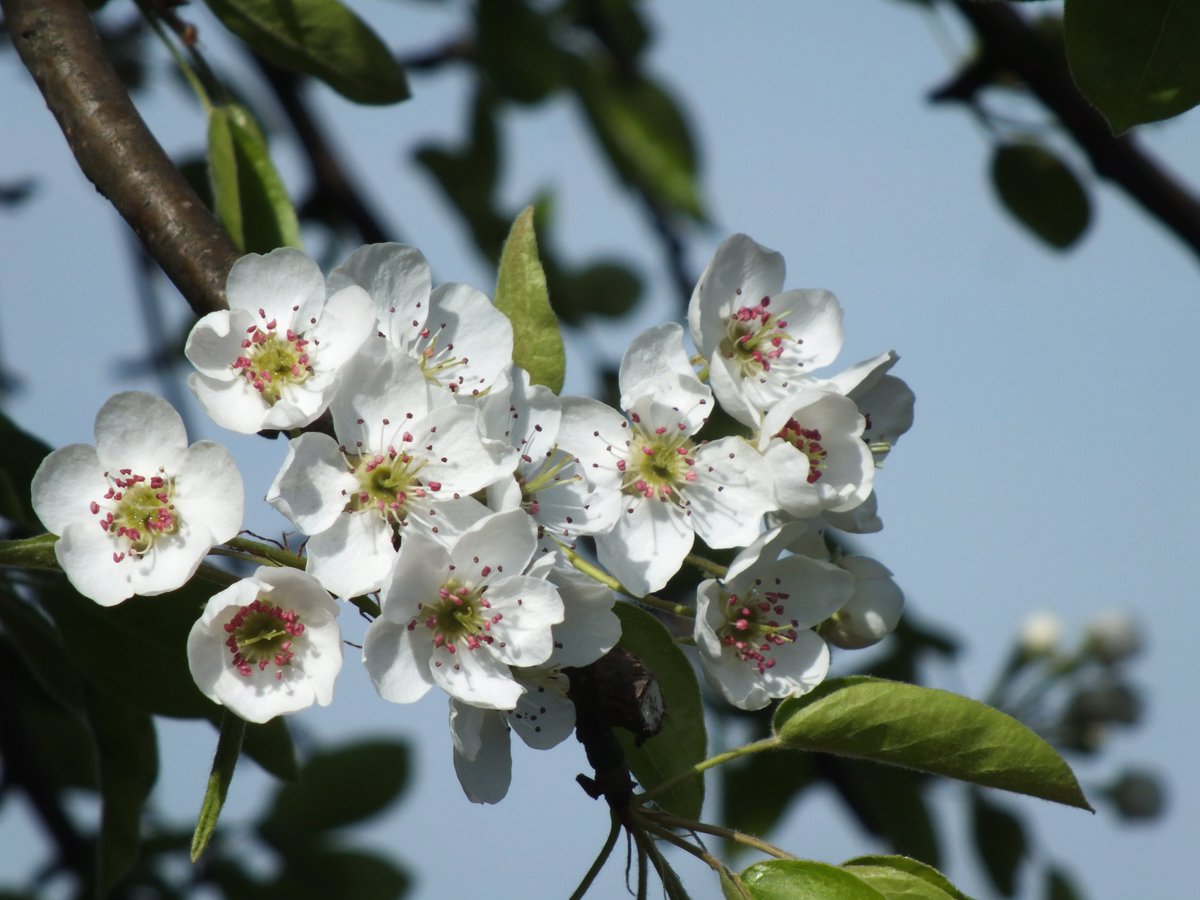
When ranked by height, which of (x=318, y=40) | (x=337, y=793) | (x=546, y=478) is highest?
(x=318, y=40)

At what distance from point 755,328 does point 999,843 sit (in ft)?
9.47

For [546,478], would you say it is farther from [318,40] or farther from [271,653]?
[318,40]

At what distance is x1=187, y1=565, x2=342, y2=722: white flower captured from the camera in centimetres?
165

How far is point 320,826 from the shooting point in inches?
153

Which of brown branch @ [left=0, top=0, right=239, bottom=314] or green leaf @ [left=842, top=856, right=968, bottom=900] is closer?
green leaf @ [left=842, top=856, right=968, bottom=900]

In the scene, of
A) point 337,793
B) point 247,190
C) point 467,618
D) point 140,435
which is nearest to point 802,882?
point 467,618

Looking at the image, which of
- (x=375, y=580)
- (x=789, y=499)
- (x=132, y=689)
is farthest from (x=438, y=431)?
(x=132, y=689)

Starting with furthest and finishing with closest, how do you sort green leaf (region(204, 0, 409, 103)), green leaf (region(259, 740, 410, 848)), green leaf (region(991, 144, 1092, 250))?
green leaf (region(259, 740, 410, 848)) < green leaf (region(991, 144, 1092, 250)) < green leaf (region(204, 0, 409, 103))

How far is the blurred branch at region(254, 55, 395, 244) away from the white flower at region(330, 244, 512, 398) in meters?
2.13

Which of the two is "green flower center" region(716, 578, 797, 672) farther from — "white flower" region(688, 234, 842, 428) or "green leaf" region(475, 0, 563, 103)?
"green leaf" region(475, 0, 563, 103)

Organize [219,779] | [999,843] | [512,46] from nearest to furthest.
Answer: [219,779]
[512,46]
[999,843]

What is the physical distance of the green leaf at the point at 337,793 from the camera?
3883mm

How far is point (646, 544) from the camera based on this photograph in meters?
1.86

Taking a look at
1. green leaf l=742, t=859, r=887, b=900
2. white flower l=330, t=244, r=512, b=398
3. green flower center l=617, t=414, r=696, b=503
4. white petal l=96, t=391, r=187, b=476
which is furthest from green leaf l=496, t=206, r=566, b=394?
green leaf l=742, t=859, r=887, b=900
